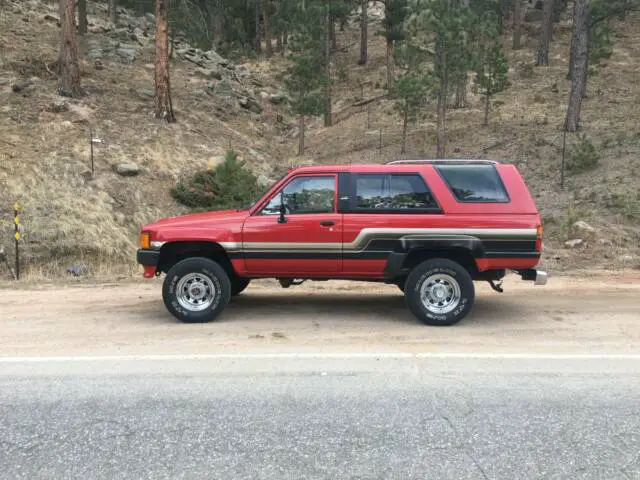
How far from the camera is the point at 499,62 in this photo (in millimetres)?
20734

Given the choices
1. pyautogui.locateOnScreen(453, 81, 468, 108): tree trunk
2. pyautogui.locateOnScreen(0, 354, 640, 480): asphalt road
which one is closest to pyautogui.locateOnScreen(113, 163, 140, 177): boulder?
pyautogui.locateOnScreen(0, 354, 640, 480): asphalt road

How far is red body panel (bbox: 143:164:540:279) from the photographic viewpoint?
671 cm

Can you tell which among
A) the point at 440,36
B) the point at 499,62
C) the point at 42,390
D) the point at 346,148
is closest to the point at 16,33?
the point at 346,148

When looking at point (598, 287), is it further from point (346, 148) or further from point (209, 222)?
point (346, 148)

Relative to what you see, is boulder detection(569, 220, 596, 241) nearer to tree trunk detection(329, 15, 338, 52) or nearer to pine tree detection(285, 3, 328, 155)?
pine tree detection(285, 3, 328, 155)

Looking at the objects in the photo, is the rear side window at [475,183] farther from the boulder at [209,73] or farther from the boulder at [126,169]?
the boulder at [209,73]

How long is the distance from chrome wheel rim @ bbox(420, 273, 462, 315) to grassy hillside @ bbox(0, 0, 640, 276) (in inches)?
219

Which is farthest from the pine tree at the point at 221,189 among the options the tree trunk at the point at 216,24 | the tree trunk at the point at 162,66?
the tree trunk at the point at 216,24

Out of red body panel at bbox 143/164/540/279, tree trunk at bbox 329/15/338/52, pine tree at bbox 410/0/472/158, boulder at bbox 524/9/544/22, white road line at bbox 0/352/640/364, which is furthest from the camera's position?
boulder at bbox 524/9/544/22

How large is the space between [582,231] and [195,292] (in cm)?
1003

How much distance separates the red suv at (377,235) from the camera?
6.71m

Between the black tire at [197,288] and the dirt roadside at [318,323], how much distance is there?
165mm

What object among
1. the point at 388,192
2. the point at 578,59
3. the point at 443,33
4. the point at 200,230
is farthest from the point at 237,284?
the point at 578,59

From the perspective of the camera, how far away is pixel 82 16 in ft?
91.5
